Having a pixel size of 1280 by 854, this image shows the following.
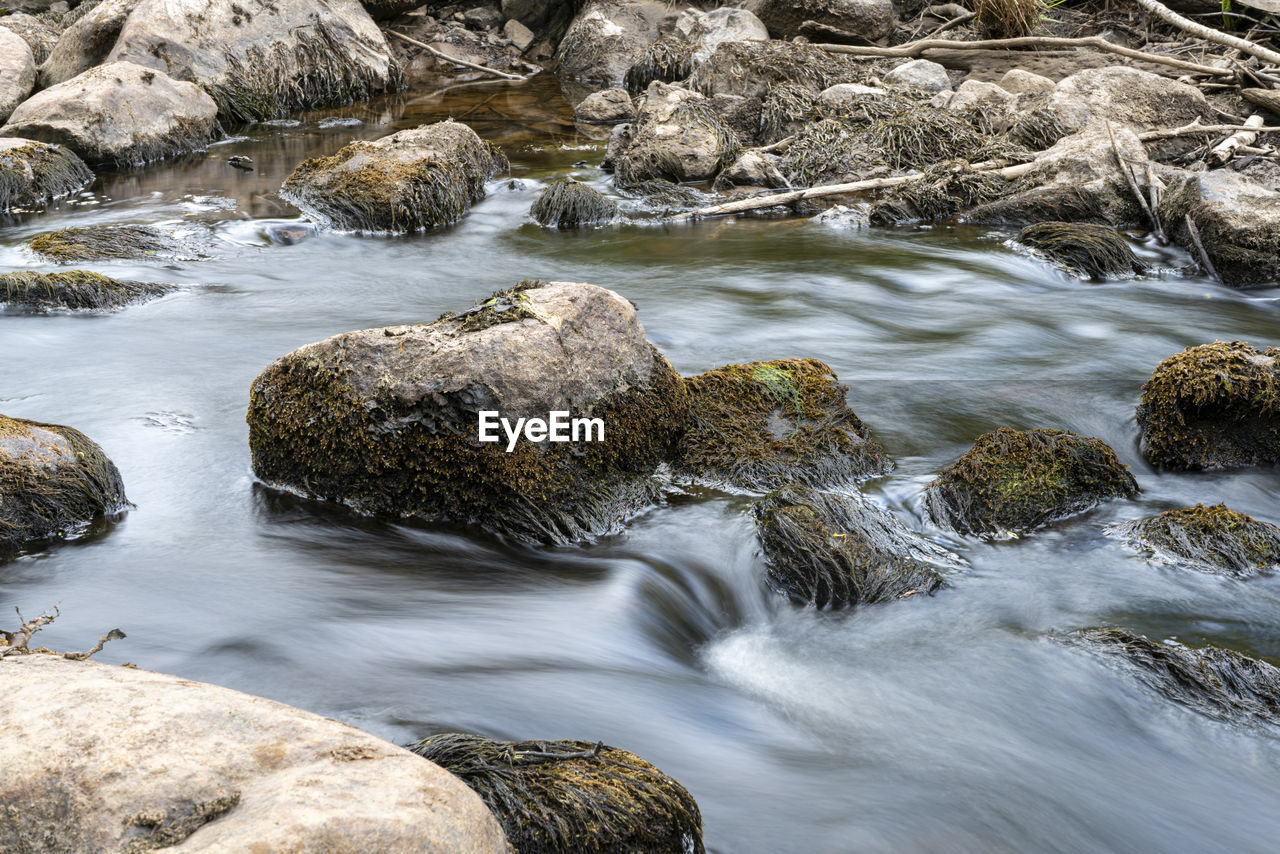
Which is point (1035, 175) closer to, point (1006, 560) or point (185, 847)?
point (1006, 560)

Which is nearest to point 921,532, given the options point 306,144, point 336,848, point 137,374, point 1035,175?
point 336,848

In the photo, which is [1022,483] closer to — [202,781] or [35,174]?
[202,781]

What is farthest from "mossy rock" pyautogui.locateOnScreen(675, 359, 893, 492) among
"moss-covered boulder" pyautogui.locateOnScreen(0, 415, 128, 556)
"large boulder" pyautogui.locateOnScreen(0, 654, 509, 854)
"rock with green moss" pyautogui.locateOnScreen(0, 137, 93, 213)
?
"rock with green moss" pyautogui.locateOnScreen(0, 137, 93, 213)

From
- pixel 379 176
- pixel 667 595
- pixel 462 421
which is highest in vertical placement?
pixel 379 176

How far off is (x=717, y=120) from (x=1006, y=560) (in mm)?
8463

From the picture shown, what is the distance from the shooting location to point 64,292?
7.33 metres

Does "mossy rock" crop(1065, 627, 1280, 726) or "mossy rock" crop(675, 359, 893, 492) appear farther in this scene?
"mossy rock" crop(675, 359, 893, 492)

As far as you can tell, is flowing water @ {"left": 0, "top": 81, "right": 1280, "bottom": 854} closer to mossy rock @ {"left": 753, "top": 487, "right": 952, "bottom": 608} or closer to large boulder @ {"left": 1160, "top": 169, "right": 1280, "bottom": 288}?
mossy rock @ {"left": 753, "top": 487, "right": 952, "bottom": 608}

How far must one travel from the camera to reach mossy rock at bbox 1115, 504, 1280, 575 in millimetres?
4410

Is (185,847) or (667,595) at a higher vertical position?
(185,847)

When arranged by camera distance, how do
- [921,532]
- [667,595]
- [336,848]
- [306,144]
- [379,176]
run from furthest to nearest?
1. [306,144]
2. [379,176]
3. [921,532]
4. [667,595]
5. [336,848]

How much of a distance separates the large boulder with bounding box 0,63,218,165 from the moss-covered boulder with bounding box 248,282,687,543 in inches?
336

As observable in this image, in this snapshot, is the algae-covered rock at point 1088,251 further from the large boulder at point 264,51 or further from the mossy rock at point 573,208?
the large boulder at point 264,51

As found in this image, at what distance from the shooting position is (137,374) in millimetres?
6293
